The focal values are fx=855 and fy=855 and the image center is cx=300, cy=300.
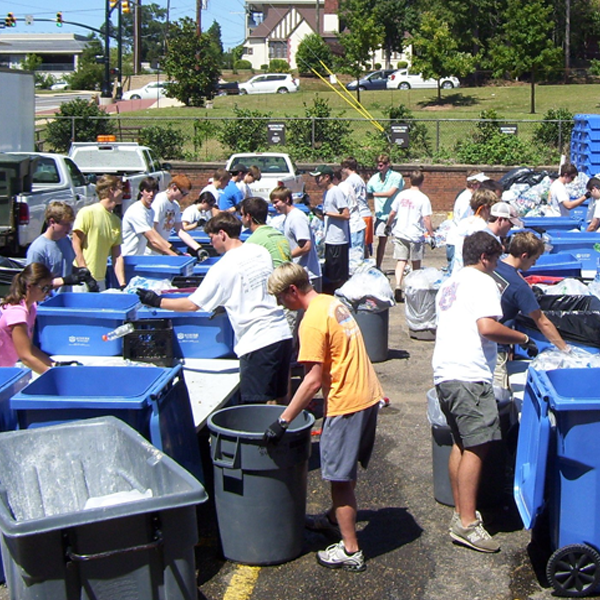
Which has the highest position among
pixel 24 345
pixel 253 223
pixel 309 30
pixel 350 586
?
pixel 309 30

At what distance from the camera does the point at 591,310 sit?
302 inches

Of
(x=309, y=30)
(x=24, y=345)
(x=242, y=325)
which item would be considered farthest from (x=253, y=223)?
(x=309, y=30)

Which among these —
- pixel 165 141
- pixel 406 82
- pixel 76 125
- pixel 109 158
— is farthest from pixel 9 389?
pixel 406 82

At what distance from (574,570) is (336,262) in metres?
7.34

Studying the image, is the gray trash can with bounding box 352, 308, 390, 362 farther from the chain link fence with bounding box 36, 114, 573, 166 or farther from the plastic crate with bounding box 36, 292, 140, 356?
the chain link fence with bounding box 36, 114, 573, 166

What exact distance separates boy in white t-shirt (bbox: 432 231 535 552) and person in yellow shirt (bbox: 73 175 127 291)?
452cm

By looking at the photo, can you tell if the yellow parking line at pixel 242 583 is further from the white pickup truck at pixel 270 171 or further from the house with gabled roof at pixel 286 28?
the house with gabled roof at pixel 286 28

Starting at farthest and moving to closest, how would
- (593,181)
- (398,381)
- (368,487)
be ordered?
(593,181)
(398,381)
(368,487)

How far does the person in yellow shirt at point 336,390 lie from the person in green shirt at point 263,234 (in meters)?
2.37

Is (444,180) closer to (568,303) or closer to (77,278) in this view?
(568,303)

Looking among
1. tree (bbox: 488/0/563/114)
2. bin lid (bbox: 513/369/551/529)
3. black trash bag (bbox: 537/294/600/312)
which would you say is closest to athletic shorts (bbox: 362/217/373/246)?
black trash bag (bbox: 537/294/600/312)

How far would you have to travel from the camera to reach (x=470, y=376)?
17.1 ft

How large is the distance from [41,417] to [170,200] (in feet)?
18.9

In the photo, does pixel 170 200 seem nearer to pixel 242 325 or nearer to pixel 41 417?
pixel 242 325
